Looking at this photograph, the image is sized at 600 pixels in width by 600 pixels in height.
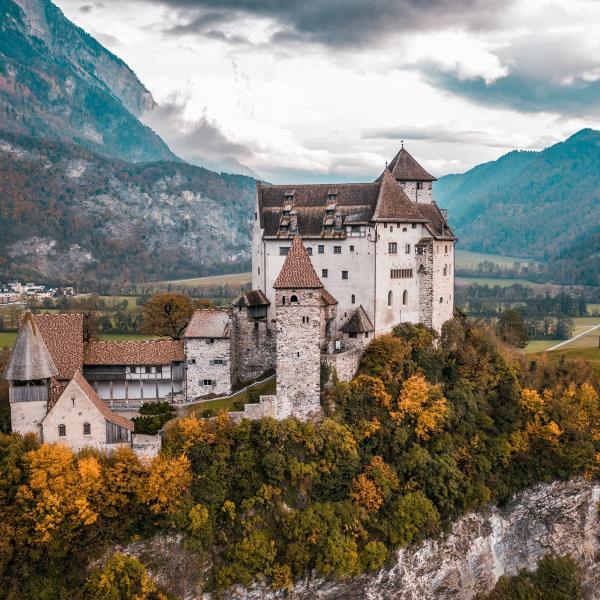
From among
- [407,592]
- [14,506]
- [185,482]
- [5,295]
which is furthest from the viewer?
[5,295]

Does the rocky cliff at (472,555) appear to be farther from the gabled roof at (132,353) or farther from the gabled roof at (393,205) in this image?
the gabled roof at (393,205)

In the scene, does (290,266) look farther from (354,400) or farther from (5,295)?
(5,295)

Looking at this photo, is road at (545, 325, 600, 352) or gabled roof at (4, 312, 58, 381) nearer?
gabled roof at (4, 312, 58, 381)

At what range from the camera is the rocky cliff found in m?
48.0

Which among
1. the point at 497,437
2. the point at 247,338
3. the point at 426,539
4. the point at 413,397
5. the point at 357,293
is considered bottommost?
the point at 426,539

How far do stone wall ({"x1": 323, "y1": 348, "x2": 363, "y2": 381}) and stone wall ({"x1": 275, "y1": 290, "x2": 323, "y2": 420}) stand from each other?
181 centimetres

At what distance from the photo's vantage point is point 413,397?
197 feet

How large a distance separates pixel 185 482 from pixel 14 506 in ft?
36.8

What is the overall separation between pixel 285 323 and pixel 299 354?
9.09 feet

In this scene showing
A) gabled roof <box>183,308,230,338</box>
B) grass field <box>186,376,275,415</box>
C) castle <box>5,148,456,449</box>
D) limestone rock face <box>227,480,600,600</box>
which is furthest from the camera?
gabled roof <box>183,308,230,338</box>

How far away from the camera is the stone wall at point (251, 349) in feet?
218

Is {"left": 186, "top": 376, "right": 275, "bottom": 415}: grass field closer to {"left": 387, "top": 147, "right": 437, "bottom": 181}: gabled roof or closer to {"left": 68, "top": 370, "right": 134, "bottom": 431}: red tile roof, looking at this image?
{"left": 68, "top": 370, "right": 134, "bottom": 431}: red tile roof

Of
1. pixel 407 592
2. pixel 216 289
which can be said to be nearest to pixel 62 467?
pixel 407 592

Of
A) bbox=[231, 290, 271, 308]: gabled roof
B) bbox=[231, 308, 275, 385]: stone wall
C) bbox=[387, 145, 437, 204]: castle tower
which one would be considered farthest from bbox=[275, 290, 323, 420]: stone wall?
bbox=[387, 145, 437, 204]: castle tower
